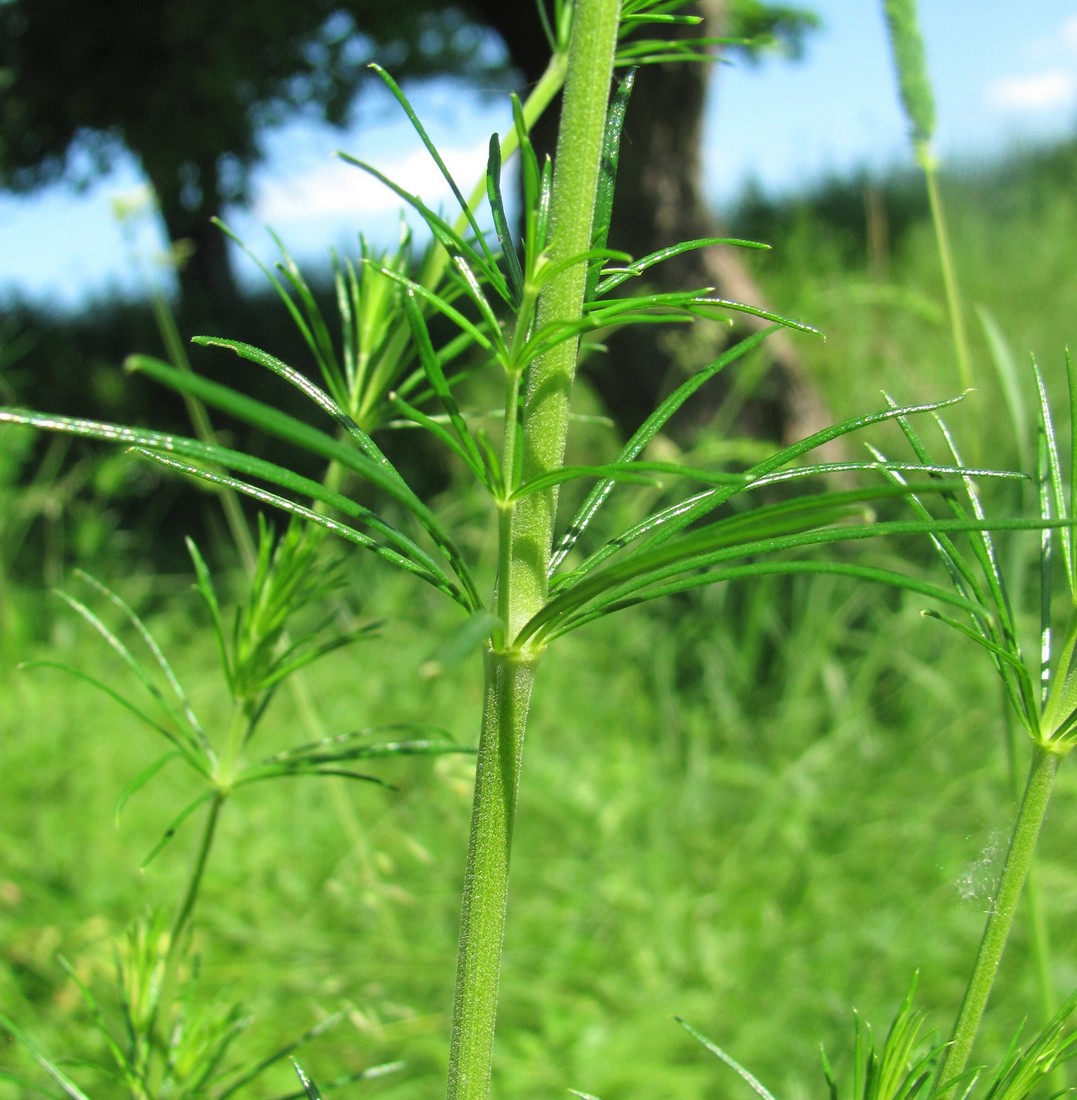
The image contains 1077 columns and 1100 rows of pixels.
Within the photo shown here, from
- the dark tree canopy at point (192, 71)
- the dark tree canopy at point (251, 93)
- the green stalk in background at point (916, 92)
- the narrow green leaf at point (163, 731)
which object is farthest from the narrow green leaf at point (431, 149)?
the dark tree canopy at point (192, 71)

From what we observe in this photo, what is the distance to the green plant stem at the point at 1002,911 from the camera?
0.24 m

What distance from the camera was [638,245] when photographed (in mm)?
2877

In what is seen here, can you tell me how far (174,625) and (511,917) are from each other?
1.60 m

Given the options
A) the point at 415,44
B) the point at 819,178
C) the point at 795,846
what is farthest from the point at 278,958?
the point at 819,178

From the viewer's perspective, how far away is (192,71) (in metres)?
4.37

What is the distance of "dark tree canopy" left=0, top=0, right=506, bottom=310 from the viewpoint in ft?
13.6

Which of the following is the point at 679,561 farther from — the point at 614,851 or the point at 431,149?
the point at 614,851

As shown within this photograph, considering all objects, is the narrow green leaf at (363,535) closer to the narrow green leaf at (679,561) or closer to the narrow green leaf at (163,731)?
the narrow green leaf at (679,561)

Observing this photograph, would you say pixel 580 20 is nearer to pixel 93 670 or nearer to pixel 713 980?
pixel 713 980

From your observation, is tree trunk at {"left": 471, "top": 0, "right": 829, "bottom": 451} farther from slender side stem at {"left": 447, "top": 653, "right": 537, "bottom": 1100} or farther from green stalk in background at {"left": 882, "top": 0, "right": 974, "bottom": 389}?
slender side stem at {"left": 447, "top": 653, "right": 537, "bottom": 1100}

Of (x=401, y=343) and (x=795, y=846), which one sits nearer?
(x=401, y=343)

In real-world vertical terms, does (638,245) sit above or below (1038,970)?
above

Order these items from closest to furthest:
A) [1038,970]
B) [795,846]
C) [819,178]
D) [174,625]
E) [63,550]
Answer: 1. [1038,970]
2. [795,846]
3. [174,625]
4. [63,550]
5. [819,178]

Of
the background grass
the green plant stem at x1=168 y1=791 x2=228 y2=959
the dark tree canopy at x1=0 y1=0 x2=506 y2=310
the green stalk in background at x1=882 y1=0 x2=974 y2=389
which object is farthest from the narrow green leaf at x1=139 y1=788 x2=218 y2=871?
the dark tree canopy at x1=0 y1=0 x2=506 y2=310
